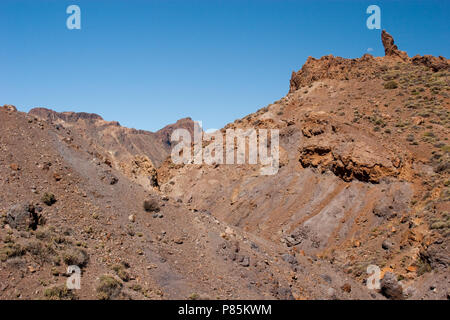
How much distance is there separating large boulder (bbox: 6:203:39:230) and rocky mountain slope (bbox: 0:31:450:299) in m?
0.03

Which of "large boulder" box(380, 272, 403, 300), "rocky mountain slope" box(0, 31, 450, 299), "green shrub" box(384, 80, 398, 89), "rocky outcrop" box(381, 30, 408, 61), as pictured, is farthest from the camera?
"rocky outcrop" box(381, 30, 408, 61)

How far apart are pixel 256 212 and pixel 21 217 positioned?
1729 centimetres

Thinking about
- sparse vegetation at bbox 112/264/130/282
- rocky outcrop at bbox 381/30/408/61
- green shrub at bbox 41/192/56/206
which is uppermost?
rocky outcrop at bbox 381/30/408/61

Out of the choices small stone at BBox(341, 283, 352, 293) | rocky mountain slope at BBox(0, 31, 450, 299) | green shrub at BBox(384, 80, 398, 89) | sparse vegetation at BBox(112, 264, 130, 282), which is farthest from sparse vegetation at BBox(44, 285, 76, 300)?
green shrub at BBox(384, 80, 398, 89)

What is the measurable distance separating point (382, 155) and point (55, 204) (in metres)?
19.6

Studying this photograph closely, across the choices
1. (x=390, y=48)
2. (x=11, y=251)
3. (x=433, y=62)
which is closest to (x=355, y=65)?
(x=390, y=48)

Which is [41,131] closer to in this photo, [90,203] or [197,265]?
[90,203]

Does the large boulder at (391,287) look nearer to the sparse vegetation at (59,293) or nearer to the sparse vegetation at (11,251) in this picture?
the sparse vegetation at (59,293)

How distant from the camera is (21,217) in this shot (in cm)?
1130

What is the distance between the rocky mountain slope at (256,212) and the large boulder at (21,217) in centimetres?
3

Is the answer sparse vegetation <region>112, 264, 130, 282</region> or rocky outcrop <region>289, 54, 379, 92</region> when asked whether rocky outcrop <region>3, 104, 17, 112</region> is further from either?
rocky outcrop <region>289, 54, 379, 92</region>

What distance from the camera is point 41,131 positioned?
17125mm

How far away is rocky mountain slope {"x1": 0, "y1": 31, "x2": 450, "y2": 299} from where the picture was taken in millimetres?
11289

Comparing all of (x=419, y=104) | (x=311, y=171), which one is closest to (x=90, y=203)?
(x=311, y=171)
